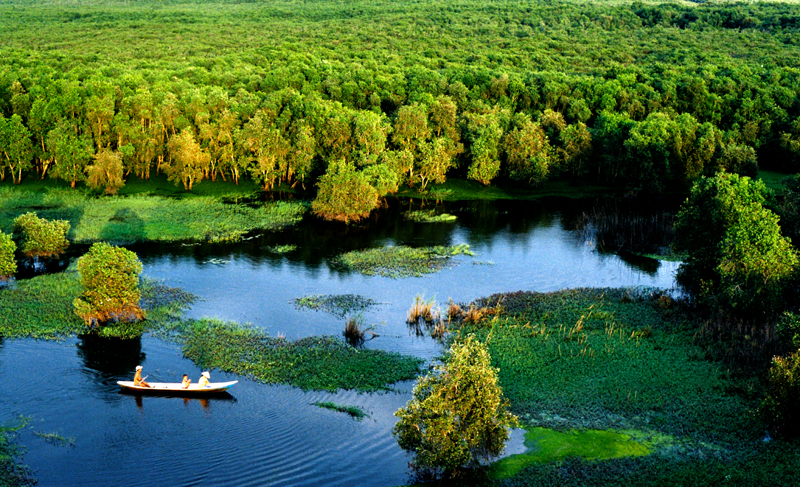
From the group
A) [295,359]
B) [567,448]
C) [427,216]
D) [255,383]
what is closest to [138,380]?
[255,383]

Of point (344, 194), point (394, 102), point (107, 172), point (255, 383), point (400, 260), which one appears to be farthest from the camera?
Answer: point (394, 102)

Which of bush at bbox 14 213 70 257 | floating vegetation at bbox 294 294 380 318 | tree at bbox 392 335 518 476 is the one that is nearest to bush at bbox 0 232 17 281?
bush at bbox 14 213 70 257

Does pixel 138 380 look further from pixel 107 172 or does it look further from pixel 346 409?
pixel 107 172

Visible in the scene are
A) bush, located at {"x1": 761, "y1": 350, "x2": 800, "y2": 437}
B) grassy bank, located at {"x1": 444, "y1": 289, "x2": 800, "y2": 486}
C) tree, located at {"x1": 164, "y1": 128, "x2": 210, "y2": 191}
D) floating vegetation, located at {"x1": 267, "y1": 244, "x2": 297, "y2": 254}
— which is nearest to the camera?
grassy bank, located at {"x1": 444, "y1": 289, "x2": 800, "y2": 486}

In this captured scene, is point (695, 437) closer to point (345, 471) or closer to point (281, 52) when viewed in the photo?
point (345, 471)

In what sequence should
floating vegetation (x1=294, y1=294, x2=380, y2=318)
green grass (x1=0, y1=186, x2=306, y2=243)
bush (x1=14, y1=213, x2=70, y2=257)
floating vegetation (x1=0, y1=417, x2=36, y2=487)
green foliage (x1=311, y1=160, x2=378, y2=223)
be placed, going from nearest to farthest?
floating vegetation (x1=0, y1=417, x2=36, y2=487)
floating vegetation (x1=294, y1=294, x2=380, y2=318)
bush (x1=14, y1=213, x2=70, y2=257)
green grass (x1=0, y1=186, x2=306, y2=243)
green foliage (x1=311, y1=160, x2=378, y2=223)

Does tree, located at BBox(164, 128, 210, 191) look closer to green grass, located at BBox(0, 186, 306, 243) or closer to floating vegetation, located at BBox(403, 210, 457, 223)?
A: green grass, located at BBox(0, 186, 306, 243)
